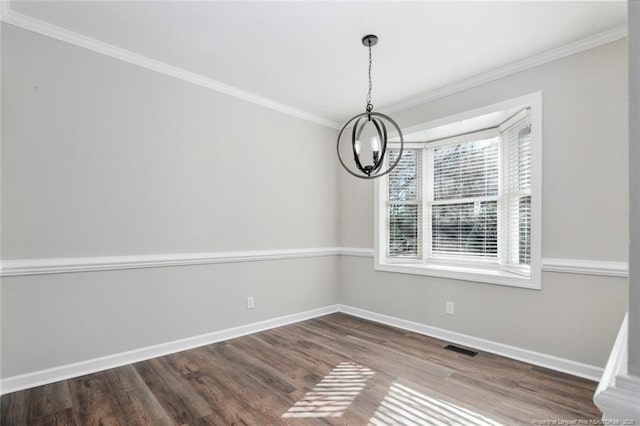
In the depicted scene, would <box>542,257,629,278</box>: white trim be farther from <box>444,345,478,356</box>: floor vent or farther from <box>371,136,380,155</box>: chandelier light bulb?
<box>371,136,380,155</box>: chandelier light bulb

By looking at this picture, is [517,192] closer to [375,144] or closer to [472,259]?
[472,259]

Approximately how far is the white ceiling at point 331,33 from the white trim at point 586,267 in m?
1.80

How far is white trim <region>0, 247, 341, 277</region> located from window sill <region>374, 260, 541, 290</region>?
4.22 ft

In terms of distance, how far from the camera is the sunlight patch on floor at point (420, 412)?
2084 mm

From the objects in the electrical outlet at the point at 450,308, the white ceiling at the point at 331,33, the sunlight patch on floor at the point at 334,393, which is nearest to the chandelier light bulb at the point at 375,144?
the white ceiling at the point at 331,33

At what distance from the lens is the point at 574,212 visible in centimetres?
276

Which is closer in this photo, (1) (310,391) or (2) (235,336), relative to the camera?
(1) (310,391)

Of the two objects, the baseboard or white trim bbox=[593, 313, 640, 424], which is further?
the baseboard

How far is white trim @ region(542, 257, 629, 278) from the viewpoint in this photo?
2527mm

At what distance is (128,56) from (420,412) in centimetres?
363

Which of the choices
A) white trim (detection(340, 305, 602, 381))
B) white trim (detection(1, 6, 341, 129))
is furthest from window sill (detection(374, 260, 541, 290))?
white trim (detection(1, 6, 341, 129))

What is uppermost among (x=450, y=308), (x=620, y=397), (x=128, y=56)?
(x=128, y=56)

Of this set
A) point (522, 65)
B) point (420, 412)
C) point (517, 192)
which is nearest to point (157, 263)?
point (420, 412)

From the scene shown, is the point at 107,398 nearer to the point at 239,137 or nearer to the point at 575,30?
the point at 239,137
